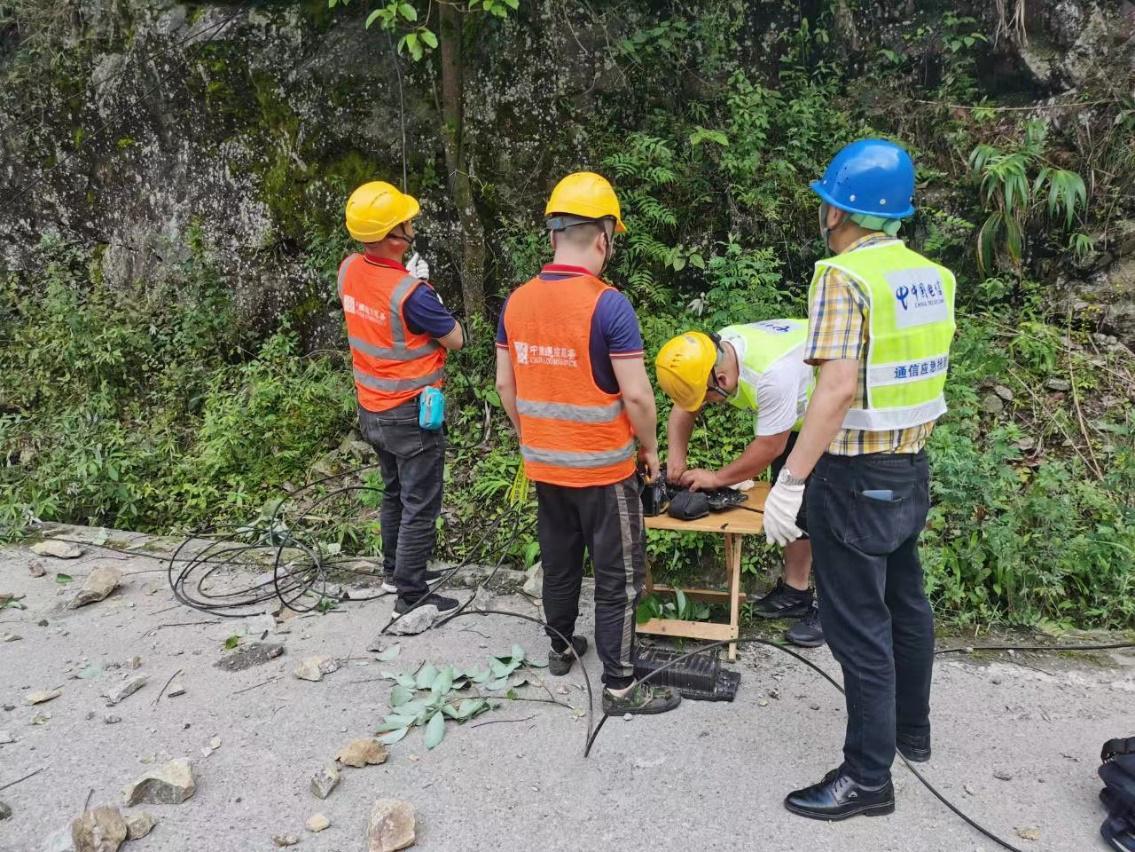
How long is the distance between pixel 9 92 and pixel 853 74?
780cm

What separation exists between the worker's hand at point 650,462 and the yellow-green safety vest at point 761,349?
0.47m

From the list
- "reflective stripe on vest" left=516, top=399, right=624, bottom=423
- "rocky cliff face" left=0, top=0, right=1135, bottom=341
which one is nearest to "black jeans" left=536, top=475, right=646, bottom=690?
"reflective stripe on vest" left=516, top=399, right=624, bottom=423

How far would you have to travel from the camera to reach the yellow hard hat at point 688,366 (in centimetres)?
310

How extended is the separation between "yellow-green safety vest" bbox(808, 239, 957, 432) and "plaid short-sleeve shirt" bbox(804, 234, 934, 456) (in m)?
0.02

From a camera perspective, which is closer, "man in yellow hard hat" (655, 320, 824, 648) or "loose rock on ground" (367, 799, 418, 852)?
"loose rock on ground" (367, 799, 418, 852)

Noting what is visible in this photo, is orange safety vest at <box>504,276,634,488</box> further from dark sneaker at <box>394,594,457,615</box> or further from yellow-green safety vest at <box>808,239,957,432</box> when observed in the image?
dark sneaker at <box>394,594,457,615</box>

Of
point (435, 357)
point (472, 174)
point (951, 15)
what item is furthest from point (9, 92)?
point (951, 15)

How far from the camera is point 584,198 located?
279 centimetres

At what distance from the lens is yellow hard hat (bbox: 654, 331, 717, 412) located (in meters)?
3.10

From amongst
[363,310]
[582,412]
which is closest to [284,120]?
[363,310]

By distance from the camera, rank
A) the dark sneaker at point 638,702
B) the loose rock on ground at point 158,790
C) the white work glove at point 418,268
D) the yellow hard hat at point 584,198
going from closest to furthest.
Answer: the loose rock on ground at point 158,790, the yellow hard hat at point 584,198, the dark sneaker at point 638,702, the white work glove at point 418,268

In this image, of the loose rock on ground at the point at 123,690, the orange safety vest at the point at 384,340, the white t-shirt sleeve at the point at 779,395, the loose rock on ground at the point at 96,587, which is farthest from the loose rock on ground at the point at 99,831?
the white t-shirt sleeve at the point at 779,395

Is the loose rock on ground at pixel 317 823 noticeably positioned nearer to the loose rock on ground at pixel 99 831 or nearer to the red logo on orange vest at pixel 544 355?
the loose rock on ground at pixel 99 831

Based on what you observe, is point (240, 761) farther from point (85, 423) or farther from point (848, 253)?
point (85, 423)
